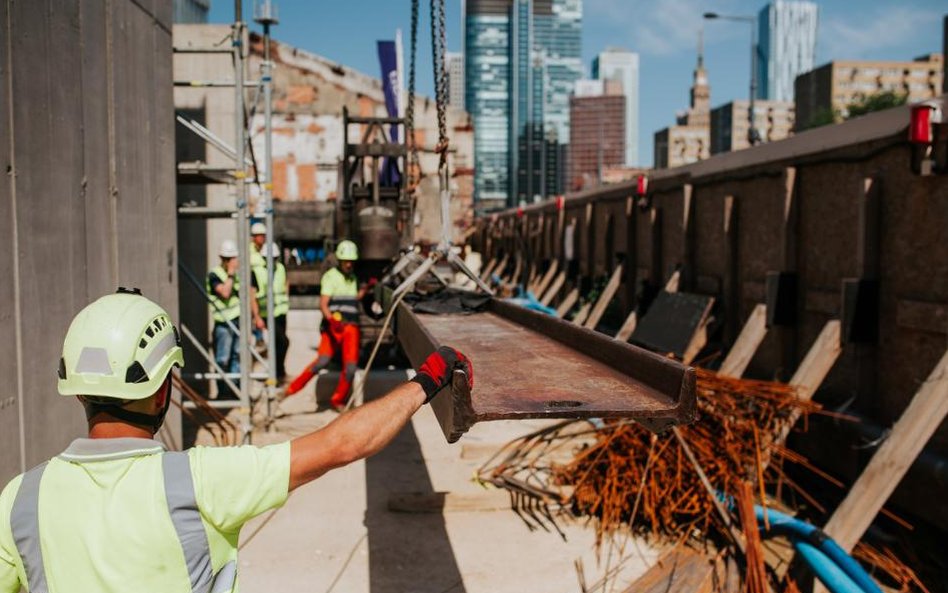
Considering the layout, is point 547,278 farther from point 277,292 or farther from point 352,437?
point 352,437

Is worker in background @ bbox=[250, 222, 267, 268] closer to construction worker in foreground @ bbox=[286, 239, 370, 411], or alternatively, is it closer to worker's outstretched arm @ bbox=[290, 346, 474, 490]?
construction worker in foreground @ bbox=[286, 239, 370, 411]

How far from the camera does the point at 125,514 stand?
186 cm

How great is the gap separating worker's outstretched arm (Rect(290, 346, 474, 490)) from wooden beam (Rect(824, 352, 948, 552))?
3851 millimetres

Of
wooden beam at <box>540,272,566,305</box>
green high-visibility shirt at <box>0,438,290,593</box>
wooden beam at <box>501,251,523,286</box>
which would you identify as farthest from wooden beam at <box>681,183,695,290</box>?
wooden beam at <box>501,251,523,286</box>

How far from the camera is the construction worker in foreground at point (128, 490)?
6.10 ft

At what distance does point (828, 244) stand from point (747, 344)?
1.22 meters

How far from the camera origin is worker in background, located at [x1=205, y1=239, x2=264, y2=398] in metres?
8.66

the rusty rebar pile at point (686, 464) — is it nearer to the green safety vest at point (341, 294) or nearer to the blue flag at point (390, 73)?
the green safety vest at point (341, 294)

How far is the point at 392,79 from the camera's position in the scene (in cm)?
2097

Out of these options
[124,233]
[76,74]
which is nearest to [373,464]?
[124,233]

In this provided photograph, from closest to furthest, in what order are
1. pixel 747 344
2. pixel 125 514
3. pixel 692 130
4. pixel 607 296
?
pixel 125 514, pixel 747 344, pixel 607 296, pixel 692 130

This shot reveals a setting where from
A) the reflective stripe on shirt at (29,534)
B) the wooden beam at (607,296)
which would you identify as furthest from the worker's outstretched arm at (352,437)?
the wooden beam at (607,296)

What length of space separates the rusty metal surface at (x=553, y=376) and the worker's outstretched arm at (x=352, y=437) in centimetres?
48

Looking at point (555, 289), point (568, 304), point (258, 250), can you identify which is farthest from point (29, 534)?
point (555, 289)
